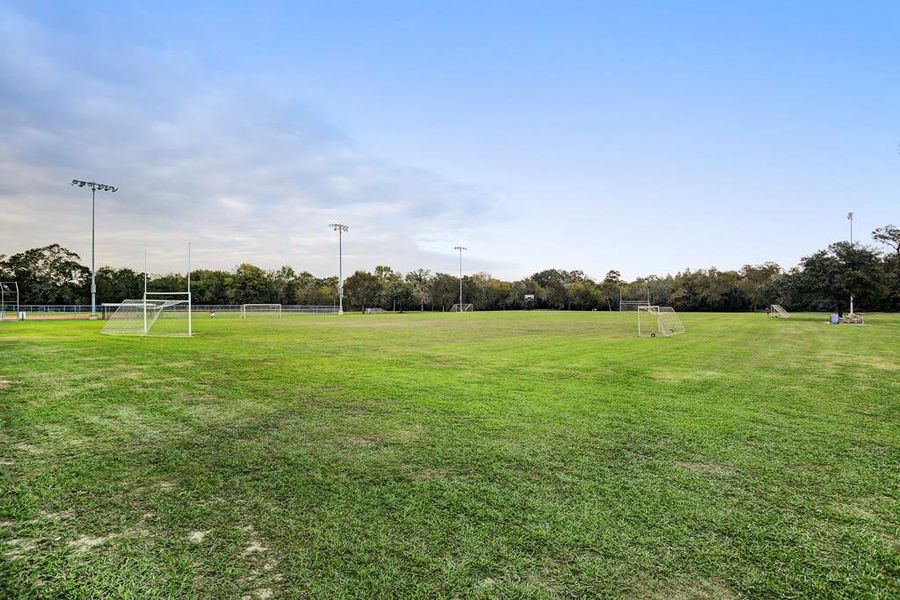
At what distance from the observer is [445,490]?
3.87m

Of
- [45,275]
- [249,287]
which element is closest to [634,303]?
[249,287]

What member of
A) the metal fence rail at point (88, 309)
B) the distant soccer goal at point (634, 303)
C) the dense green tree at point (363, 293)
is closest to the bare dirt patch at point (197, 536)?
the distant soccer goal at point (634, 303)

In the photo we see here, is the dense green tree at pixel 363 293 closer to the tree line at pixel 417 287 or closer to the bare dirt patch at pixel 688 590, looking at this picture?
the tree line at pixel 417 287

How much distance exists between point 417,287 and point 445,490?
94.8 metres

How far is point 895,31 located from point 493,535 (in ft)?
65.9

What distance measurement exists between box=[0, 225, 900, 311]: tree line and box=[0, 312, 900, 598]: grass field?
65.2m

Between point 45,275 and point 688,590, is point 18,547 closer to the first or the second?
point 688,590

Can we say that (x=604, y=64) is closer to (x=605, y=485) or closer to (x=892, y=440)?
(x=892, y=440)

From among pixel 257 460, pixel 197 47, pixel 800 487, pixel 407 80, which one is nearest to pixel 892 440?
pixel 800 487

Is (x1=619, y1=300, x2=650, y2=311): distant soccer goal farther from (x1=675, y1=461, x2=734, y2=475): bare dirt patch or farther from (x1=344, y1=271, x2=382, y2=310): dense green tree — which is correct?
(x1=344, y1=271, x2=382, y2=310): dense green tree

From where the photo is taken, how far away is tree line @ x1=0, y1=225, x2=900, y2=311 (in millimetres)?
74625

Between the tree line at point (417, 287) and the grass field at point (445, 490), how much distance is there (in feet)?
214

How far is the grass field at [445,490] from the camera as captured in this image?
2.62 metres

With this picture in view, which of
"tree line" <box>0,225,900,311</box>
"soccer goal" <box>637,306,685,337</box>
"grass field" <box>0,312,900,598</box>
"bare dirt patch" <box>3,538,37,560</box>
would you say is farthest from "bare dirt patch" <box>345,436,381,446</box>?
"tree line" <box>0,225,900,311</box>
